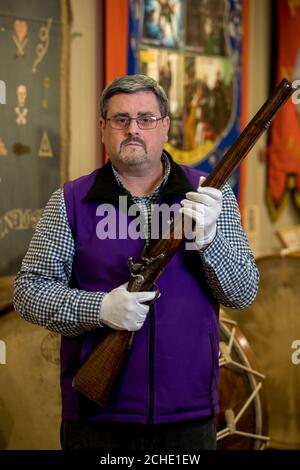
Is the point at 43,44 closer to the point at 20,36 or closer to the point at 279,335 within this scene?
the point at 20,36

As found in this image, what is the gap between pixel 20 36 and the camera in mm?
2527

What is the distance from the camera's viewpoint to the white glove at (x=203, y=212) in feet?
4.82

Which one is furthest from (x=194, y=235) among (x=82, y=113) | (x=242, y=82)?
(x=242, y=82)

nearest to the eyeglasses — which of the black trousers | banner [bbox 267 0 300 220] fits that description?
the black trousers

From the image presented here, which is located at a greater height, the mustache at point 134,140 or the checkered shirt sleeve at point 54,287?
the mustache at point 134,140

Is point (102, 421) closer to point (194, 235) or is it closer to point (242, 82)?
point (194, 235)

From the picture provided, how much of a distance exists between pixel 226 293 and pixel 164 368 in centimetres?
20

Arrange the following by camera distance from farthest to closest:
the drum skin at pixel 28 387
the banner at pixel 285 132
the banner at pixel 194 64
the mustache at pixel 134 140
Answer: the banner at pixel 285 132, the banner at pixel 194 64, the drum skin at pixel 28 387, the mustache at pixel 134 140

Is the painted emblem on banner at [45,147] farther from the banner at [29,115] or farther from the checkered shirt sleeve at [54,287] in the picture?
the checkered shirt sleeve at [54,287]

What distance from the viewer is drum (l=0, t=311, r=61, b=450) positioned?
2119mm

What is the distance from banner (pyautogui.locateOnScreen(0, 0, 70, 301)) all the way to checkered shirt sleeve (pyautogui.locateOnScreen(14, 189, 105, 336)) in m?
0.94

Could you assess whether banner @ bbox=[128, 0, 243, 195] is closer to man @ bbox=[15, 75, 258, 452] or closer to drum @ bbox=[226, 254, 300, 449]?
drum @ bbox=[226, 254, 300, 449]

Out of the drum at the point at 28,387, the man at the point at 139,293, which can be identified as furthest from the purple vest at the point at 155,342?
the drum at the point at 28,387

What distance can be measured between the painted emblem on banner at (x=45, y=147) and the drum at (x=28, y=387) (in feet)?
2.41
